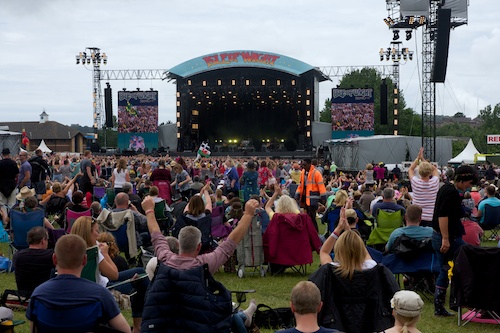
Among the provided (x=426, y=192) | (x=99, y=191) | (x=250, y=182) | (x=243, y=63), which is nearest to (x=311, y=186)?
(x=250, y=182)

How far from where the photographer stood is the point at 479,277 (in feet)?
22.4

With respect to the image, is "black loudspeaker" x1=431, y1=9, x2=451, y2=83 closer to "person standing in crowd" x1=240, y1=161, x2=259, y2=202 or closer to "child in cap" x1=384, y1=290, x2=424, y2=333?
"person standing in crowd" x1=240, y1=161, x2=259, y2=202

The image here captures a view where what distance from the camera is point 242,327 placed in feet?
Result: 17.7

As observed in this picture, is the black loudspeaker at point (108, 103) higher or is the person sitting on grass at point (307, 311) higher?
the black loudspeaker at point (108, 103)

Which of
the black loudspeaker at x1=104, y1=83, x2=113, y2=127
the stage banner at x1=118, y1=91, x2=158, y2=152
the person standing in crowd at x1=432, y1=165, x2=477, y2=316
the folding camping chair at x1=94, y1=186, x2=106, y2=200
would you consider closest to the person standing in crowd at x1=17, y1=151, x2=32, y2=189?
the folding camping chair at x1=94, y1=186, x2=106, y2=200

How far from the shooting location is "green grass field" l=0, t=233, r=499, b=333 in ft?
23.0

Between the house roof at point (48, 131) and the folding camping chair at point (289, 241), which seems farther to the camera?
the house roof at point (48, 131)

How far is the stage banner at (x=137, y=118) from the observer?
166 feet

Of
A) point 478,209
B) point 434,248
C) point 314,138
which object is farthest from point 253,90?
point 434,248

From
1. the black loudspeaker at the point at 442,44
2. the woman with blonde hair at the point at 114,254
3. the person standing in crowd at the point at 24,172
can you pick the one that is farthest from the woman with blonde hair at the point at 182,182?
the black loudspeaker at the point at 442,44

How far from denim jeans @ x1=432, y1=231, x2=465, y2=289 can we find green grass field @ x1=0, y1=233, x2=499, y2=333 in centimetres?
43

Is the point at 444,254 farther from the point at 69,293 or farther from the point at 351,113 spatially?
the point at 351,113

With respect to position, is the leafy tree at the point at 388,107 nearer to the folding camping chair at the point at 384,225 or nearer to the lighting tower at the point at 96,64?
the lighting tower at the point at 96,64

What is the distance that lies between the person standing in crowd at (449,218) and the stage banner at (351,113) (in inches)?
1611
